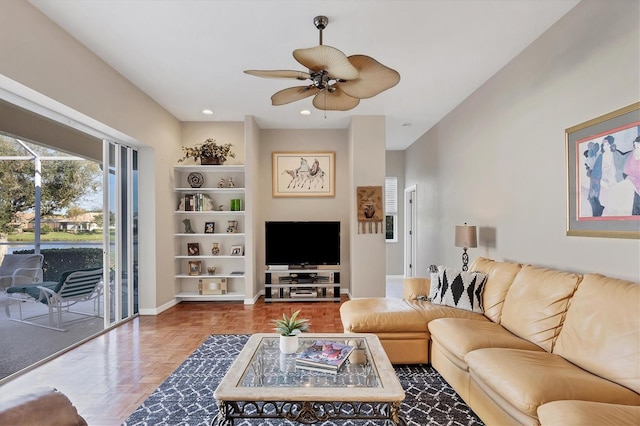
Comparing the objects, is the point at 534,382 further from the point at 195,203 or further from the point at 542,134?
the point at 195,203

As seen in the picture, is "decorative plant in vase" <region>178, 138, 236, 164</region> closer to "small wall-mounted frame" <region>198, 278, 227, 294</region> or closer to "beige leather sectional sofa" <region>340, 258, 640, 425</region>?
"small wall-mounted frame" <region>198, 278, 227, 294</region>

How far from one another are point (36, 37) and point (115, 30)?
0.56 metres

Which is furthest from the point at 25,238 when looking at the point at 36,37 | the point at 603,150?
the point at 603,150

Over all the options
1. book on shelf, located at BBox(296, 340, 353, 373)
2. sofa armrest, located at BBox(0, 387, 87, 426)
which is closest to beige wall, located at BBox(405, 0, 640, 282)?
book on shelf, located at BBox(296, 340, 353, 373)

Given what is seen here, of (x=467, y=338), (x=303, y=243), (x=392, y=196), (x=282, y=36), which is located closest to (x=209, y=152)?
(x=303, y=243)

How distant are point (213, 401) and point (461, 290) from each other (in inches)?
88.5

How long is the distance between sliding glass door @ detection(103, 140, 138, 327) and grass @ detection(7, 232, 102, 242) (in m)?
0.19

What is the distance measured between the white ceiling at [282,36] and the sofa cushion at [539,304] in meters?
2.01

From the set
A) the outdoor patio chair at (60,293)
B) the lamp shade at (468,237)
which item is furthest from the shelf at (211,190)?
the lamp shade at (468,237)

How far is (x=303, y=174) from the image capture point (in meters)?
5.75

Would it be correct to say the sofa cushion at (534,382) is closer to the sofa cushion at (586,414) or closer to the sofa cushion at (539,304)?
the sofa cushion at (586,414)

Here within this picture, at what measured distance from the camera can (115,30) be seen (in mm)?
2859

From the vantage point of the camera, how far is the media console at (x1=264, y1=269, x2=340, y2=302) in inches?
210

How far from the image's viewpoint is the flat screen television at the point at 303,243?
537 cm
